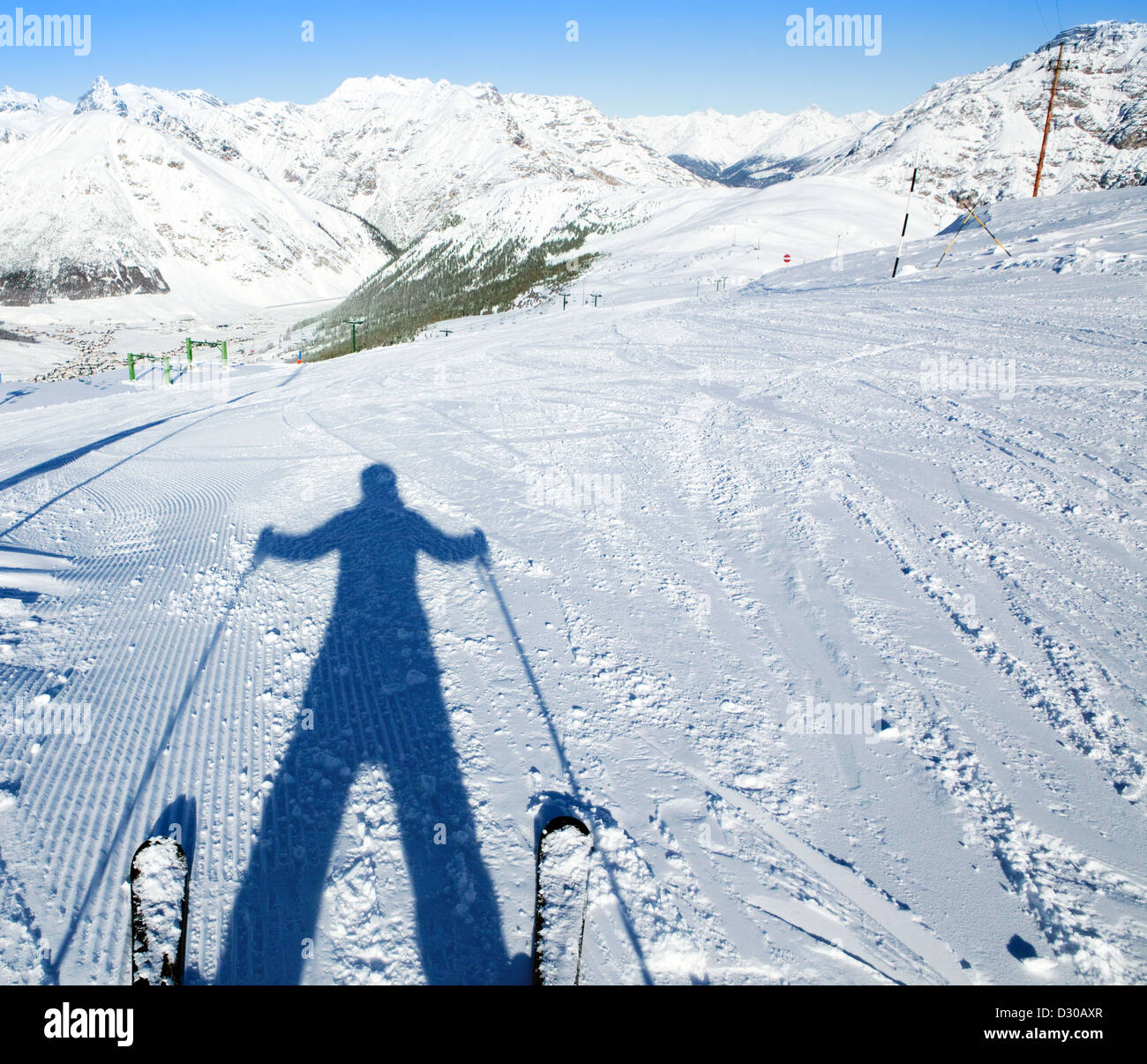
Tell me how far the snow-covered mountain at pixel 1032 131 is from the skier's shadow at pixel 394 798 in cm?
14472

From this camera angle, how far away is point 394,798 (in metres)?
3.12

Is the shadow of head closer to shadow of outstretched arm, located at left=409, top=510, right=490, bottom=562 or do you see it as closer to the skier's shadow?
shadow of outstretched arm, located at left=409, top=510, right=490, bottom=562

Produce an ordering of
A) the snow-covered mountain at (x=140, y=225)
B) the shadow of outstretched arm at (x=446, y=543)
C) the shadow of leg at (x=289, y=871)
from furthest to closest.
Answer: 1. the snow-covered mountain at (x=140, y=225)
2. the shadow of outstretched arm at (x=446, y=543)
3. the shadow of leg at (x=289, y=871)

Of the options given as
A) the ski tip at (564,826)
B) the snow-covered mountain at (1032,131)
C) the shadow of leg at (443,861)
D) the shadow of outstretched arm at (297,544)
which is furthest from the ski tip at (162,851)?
the snow-covered mountain at (1032,131)

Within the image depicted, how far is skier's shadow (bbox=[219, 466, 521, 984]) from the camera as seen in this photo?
2482mm

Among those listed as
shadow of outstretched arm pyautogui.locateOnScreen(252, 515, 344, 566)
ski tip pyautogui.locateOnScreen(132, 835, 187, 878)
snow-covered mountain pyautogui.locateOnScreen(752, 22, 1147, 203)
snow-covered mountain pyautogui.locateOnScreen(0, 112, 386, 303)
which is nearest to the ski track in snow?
shadow of outstretched arm pyautogui.locateOnScreen(252, 515, 344, 566)

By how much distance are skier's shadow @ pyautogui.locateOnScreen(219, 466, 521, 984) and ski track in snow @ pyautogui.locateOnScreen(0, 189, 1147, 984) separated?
0.04 m

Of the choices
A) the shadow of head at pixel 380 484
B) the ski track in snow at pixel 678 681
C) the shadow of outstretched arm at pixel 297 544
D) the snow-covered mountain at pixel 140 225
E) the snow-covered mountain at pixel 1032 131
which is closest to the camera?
the ski track in snow at pixel 678 681

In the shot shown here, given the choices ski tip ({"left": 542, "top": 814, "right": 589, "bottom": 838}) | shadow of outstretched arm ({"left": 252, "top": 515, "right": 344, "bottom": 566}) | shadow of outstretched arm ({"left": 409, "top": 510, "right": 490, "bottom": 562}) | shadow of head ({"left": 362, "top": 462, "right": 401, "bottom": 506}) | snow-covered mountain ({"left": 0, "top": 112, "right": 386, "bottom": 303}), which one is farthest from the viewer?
snow-covered mountain ({"left": 0, "top": 112, "right": 386, "bottom": 303})

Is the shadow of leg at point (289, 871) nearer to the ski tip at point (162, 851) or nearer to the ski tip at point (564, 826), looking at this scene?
the ski tip at point (162, 851)

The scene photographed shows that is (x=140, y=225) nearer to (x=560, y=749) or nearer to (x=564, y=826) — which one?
(x=560, y=749)

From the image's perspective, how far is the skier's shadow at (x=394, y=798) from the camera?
248 centimetres

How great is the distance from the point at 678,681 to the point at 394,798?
5.92 feet

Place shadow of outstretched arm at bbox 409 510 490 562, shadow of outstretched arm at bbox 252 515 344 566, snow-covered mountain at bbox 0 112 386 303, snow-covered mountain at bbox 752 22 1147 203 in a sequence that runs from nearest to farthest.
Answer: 1. shadow of outstretched arm at bbox 409 510 490 562
2. shadow of outstretched arm at bbox 252 515 344 566
3. snow-covered mountain at bbox 0 112 386 303
4. snow-covered mountain at bbox 752 22 1147 203
